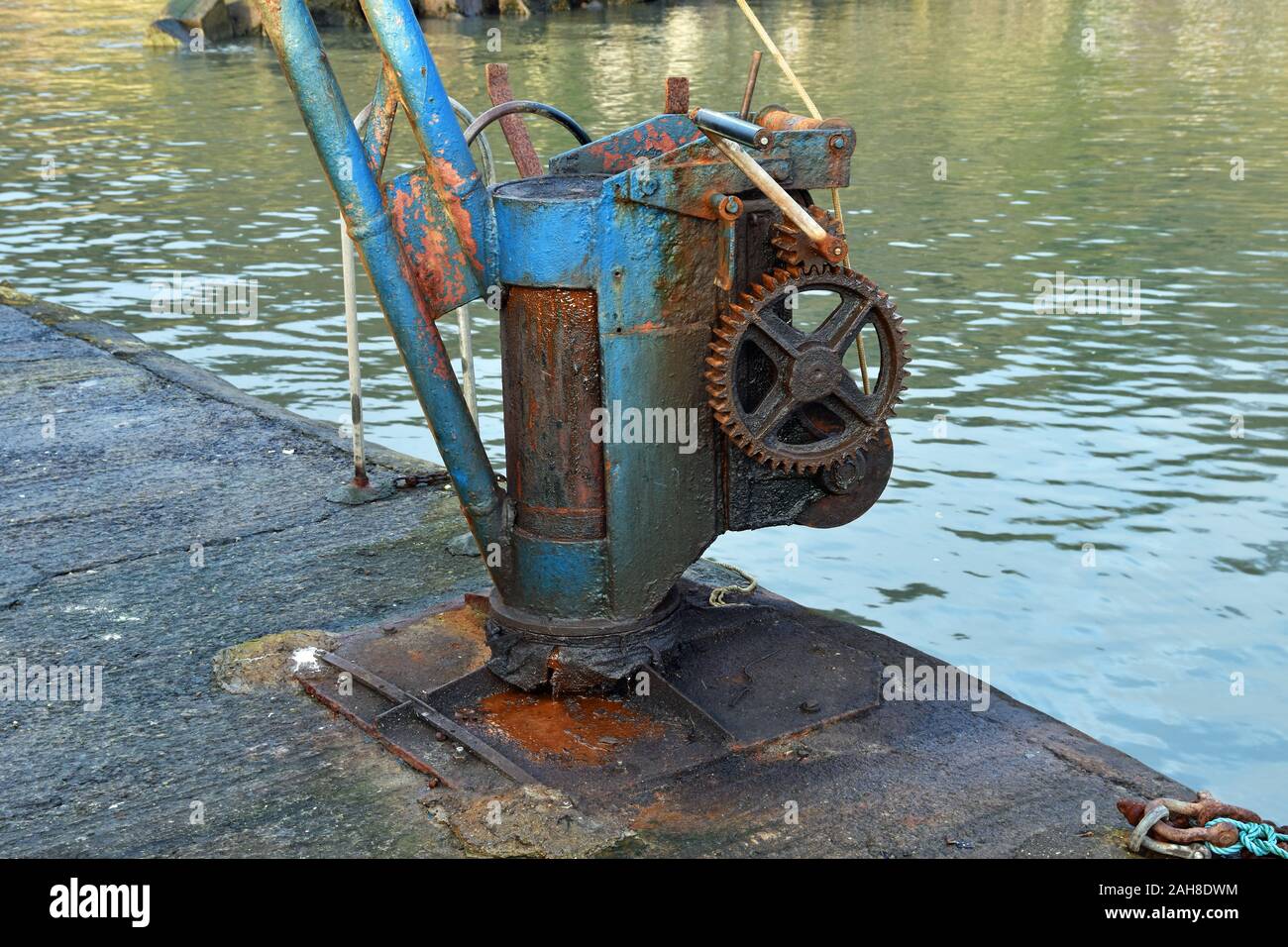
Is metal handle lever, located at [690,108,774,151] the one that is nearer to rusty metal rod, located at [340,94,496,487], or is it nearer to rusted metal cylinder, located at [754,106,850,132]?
rusted metal cylinder, located at [754,106,850,132]

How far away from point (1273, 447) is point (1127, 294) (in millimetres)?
3151

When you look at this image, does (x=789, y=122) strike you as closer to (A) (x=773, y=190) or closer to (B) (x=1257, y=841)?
(A) (x=773, y=190)

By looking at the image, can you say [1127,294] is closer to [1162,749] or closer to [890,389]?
[1162,749]

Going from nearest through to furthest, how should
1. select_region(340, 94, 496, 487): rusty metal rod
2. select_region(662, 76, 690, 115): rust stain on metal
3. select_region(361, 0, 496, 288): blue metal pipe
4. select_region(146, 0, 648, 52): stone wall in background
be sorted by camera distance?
select_region(361, 0, 496, 288): blue metal pipe, select_region(340, 94, 496, 487): rusty metal rod, select_region(662, 76, 690, 115): rust stain on metal, select_region(146, 0, 648, 52): stone wall in background

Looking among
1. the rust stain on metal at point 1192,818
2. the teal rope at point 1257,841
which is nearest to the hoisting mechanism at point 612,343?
the rust stain on metal at point 1192,818

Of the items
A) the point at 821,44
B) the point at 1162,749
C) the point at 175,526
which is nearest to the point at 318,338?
the point at 175,526

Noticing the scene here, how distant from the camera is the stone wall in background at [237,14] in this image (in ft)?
103

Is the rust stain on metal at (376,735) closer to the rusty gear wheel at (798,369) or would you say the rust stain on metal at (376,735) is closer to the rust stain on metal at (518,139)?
the rusty gear wheel at (798,369)

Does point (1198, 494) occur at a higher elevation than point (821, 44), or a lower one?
lower

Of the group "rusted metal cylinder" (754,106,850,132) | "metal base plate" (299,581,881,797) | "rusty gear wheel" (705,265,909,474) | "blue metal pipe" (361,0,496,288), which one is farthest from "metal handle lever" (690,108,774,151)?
"metal base plate" (299,581,881,797)

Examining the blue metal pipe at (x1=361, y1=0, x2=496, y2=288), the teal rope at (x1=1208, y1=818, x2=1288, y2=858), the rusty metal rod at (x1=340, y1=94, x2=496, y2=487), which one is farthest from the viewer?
the rusty metal rod at (x1=340, y1=94, x2=496, y2=487)

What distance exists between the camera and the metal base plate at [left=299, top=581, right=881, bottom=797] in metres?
3.85

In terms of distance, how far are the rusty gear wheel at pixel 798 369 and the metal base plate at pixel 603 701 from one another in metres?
0.65
